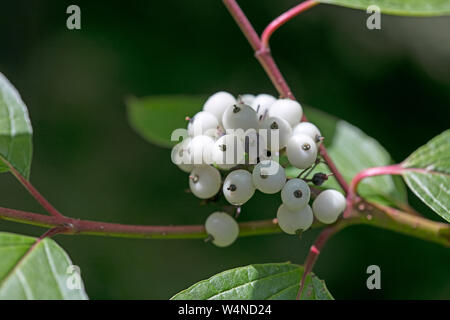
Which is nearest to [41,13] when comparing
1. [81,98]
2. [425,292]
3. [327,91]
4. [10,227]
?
[81,98]

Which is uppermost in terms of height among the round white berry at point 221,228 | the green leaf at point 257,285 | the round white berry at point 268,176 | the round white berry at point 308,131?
the round white berry at point 308,131

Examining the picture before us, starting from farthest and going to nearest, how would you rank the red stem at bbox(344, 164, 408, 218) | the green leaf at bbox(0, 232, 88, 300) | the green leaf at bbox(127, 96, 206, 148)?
the green leaf at bbox(127, 96, 206, 148) < the red stem at bbox(344, 164, 408, 218) < the green leaf at bbox(0, 232, 88, 300)

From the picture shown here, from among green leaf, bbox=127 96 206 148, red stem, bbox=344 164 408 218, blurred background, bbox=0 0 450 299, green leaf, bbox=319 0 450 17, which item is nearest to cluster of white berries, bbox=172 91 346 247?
red stem, bbox=344 164 408 218

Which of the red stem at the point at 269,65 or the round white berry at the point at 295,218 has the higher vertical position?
the red stem at the point at 269,65

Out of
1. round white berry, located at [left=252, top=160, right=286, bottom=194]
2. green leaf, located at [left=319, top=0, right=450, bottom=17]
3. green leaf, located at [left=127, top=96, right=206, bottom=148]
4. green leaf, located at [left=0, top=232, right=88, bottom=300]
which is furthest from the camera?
green leaf, located at [left=127, top=96, right=206, bottom=148]

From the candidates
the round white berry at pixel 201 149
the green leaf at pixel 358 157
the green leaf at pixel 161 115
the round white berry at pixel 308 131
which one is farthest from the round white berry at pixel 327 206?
the green leaf at pixel 161 115

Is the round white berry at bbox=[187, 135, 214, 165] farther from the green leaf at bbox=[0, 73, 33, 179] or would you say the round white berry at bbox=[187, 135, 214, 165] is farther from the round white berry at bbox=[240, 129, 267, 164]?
the green leaf at bbox=[0, 73, 33, 179]

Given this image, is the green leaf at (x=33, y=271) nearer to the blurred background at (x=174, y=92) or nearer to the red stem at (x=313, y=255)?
the red stem at (x=313, y=255)
